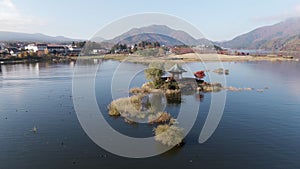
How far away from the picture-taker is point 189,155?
38.5 feet

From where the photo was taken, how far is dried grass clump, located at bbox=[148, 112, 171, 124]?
16125 mm

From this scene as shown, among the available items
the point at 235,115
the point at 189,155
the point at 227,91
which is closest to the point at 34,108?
the point at 189,155

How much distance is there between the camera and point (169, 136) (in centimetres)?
1275

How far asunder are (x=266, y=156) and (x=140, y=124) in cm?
708

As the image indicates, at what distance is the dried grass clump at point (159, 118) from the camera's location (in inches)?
635

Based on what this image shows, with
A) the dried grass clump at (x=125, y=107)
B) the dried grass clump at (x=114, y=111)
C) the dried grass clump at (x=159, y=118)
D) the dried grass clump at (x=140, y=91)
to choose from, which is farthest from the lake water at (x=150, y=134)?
the dried grass clump at (x=140, y=91)

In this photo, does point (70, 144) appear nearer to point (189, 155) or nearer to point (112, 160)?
point (112, 160)

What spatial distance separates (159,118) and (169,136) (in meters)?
3.71

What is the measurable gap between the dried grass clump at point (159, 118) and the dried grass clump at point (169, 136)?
113 inches

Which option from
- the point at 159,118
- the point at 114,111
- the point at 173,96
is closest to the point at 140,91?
the point at 173,96

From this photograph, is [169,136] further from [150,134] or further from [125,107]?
[125,107]

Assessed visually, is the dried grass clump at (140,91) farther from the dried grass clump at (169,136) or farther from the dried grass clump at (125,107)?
the dried grass clump at (169,136)

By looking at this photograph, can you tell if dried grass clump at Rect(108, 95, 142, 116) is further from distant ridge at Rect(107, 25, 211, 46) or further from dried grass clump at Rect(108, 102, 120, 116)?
distant ridge at Rect(107, 25, 211, 46)

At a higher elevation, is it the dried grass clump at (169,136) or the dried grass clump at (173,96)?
the dried grass clump at (173,96)
